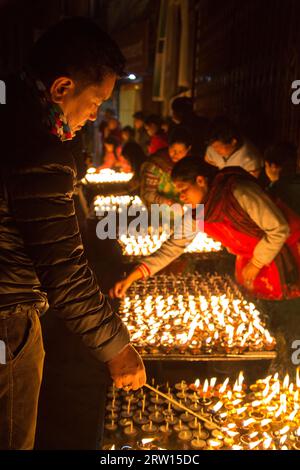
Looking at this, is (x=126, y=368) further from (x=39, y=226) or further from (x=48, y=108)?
(x=48, y=108)

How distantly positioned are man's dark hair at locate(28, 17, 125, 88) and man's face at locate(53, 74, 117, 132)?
0.12ft

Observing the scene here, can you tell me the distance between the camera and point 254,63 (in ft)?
23.6

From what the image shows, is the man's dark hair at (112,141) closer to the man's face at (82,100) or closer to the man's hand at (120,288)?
the man's hand at (120,288)

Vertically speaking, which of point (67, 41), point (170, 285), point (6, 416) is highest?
point (67, 41)

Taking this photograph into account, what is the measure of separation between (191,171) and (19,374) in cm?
232

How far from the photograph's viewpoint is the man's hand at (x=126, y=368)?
2236 mm

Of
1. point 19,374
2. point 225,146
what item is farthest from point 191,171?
point 19,374

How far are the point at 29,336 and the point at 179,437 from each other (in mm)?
1136

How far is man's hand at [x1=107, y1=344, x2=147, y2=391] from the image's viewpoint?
88.0 inches

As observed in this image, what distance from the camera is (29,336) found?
214 centimetres

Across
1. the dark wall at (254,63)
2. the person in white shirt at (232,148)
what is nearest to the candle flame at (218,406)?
the person in white shirt at (232,148)

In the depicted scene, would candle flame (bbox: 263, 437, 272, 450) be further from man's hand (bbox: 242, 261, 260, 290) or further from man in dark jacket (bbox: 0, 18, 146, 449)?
man's hand (bbox: 242, 261, 260, 290)
